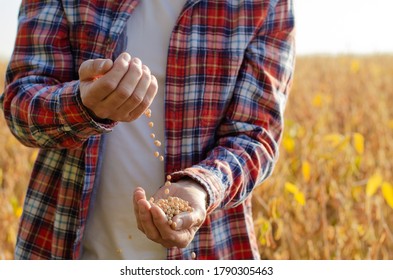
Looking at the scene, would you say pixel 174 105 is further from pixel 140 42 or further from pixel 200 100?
pixel 140 42

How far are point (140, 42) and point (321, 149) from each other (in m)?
2.24

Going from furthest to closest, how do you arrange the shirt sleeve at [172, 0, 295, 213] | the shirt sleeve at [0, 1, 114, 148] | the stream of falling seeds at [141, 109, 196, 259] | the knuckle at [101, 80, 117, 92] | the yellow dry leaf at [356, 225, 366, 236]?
1. the yellow dry leaf at [356, 225, 366, 236]
2. the shirt sleeve at [172, 0, 295, 213]
3. the shirt sleeve at [0, 1, 114, 148]
4. the stream of falling seeds at [141, 109, 196, 259]
5. the knuckle at [101, 80, 117, 92]

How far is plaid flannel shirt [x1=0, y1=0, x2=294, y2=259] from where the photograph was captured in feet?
5.33

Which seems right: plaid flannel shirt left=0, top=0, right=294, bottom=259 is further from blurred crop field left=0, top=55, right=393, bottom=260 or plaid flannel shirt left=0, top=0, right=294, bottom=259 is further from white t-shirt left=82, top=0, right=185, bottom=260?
blurred crop field left=0, top=55, right=393, bottom=260

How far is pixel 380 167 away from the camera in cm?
386

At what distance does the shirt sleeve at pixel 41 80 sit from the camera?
1.50 metres

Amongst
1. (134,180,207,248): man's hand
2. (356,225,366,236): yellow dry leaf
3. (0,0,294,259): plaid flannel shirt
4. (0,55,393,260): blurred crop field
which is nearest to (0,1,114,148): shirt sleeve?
(0,0,294,259): plaid flannel shirt

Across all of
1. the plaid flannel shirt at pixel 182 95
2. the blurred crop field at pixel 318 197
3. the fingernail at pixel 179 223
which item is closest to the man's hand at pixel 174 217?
the fingernail at pixel 179 223

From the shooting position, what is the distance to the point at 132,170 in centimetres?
167

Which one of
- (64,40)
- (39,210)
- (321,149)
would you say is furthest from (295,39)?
Result: (321,149)

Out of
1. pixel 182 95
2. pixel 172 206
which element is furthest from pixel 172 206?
pixel 182 95

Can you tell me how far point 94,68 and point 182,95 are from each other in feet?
1.26

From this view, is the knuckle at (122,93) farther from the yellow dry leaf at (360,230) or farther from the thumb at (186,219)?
the yellow dry leaf at (360,230)

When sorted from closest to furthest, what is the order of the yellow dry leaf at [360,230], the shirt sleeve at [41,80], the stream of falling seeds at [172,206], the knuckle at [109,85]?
the knuckle at [109,85] → the stream of falling seeds at [172,206] → the shirt sleeve at [41,80] → the yellow dry leaf at [360,230]
